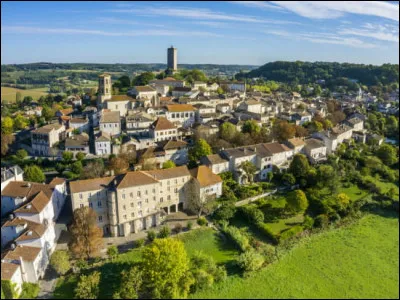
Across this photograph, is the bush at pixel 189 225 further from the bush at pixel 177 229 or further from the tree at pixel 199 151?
the tree at pixel 199 151

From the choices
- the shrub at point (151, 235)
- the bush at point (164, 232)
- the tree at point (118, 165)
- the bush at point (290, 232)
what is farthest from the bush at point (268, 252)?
the tree at point (118, 165)

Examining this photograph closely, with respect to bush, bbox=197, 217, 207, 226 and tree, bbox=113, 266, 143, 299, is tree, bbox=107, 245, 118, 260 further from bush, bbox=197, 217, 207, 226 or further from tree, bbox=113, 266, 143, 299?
Answer: bush, bbox=197, 217, 207, 226

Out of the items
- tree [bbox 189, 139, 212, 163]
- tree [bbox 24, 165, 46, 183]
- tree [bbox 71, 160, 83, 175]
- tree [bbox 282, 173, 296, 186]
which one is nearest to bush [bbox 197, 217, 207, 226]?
tree [bbox 189, 139, 212, 163]

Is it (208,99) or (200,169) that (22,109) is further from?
(200,169)

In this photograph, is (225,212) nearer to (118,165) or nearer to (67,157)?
(118,165)

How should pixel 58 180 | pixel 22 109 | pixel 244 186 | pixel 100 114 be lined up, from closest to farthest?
pixel 58 180, pixel 244 186, pixel 100 114, pixel 22 109

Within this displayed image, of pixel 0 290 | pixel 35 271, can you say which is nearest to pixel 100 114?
pixel 35 271
